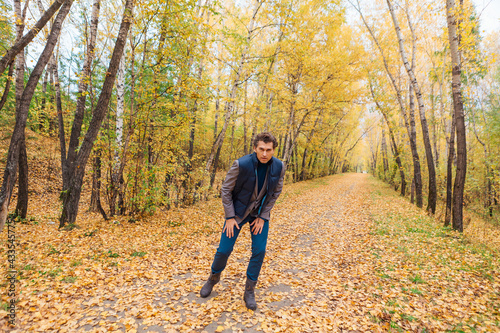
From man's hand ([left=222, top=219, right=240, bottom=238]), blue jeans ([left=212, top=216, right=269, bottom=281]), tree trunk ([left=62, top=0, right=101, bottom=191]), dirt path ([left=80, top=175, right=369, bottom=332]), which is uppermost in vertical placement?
tree trunk ([left=62, top=0, right=101, bottom=191])

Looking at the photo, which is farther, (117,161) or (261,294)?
(117,161)

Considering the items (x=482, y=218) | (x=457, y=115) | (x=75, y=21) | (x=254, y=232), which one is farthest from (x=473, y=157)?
(x=75, y=21)

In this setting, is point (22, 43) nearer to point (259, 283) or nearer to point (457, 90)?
point (259, 283)

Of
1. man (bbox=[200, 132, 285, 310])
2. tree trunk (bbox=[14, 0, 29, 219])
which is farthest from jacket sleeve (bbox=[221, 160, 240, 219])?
tree trunk (bbox=[14, 0, 29, 219])

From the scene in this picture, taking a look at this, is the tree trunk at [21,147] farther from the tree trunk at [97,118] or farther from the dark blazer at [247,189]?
the dark blazer at [247,189]

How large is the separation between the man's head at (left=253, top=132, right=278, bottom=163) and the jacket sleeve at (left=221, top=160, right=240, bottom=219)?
12.6 inches

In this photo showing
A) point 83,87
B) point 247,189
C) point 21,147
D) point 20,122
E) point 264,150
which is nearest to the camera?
point 264,150

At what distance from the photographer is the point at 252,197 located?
9.97ft

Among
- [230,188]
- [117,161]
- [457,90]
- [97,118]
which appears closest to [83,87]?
[97,118]

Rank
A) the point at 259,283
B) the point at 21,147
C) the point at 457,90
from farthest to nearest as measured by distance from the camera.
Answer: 1. the point at 457,90
2. the point at 21,147
3. the point at 259,283

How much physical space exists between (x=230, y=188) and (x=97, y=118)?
15.3 ft

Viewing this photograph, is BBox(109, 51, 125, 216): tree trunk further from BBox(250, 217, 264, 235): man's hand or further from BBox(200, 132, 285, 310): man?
BBox(250, 217, 264, 235): man's hand

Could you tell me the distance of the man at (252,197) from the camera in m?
2.93

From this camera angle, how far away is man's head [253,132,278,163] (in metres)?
2.90
